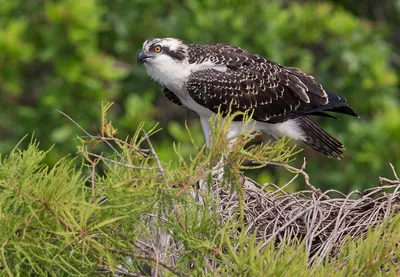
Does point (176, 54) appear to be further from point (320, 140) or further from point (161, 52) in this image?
point (320, 140)

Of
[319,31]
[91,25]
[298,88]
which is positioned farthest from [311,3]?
[298,88]

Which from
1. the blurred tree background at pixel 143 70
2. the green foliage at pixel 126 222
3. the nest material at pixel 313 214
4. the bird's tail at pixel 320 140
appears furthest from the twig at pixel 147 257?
the blurred tree background at pixel 143 70

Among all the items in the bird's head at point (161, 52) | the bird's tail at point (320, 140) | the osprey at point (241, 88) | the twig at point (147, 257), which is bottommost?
the bird's tail at point (320, 140)

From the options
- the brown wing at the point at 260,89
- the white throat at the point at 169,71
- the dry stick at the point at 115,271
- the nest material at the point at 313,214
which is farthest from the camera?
the brown wing at the point at 260,89

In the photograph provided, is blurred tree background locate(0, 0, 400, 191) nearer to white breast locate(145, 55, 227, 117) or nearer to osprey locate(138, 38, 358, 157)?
osprey locate(138, 38, 358, 157)

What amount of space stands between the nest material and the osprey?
1.77 m

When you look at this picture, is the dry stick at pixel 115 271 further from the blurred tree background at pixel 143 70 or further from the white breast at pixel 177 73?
Answer: the blurred tree background at pixel 143 70

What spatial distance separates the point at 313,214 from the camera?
4148 millimetres

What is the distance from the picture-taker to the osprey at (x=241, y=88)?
623cm

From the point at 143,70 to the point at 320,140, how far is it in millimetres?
4911

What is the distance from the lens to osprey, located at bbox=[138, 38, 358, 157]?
20.5ft

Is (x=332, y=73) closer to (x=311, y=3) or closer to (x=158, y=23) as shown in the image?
(x=311, y=3)

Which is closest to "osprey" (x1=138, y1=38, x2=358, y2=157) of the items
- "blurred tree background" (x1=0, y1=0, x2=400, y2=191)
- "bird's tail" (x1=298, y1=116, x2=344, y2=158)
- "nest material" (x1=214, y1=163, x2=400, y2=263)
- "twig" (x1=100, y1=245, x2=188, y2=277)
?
"bird's tail" (x1=298, y1=116, x2=344, y2=158)

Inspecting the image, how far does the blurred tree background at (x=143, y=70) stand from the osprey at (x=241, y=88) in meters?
3.07
